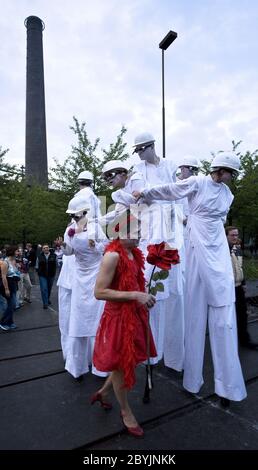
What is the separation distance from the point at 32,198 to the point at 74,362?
21.0 m

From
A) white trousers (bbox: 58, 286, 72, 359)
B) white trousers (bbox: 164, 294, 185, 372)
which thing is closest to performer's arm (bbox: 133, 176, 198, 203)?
white trousers (bbox: 164, 294, 185, 372)

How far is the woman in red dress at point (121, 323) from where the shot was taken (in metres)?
2.65

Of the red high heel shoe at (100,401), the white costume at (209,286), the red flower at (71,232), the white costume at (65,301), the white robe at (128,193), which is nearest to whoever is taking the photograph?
the red high heel shoe at (100,401)

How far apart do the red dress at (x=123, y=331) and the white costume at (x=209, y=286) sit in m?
0.78

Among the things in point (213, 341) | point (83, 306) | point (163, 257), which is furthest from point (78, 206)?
point (213, 341)

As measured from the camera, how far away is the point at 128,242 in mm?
2863

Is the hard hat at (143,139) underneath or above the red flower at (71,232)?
above

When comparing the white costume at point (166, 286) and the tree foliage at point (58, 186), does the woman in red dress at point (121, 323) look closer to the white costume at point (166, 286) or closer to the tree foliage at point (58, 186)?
the white costume at point (166, 286)

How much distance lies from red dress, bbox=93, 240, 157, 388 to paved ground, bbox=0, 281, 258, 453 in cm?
53

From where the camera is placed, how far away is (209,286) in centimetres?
331

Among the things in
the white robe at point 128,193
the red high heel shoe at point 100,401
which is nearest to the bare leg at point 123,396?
the red high heel shoe at point 100,401

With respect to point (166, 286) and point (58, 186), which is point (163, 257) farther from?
point (58, 186)

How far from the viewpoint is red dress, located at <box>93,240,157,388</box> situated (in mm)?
2668
